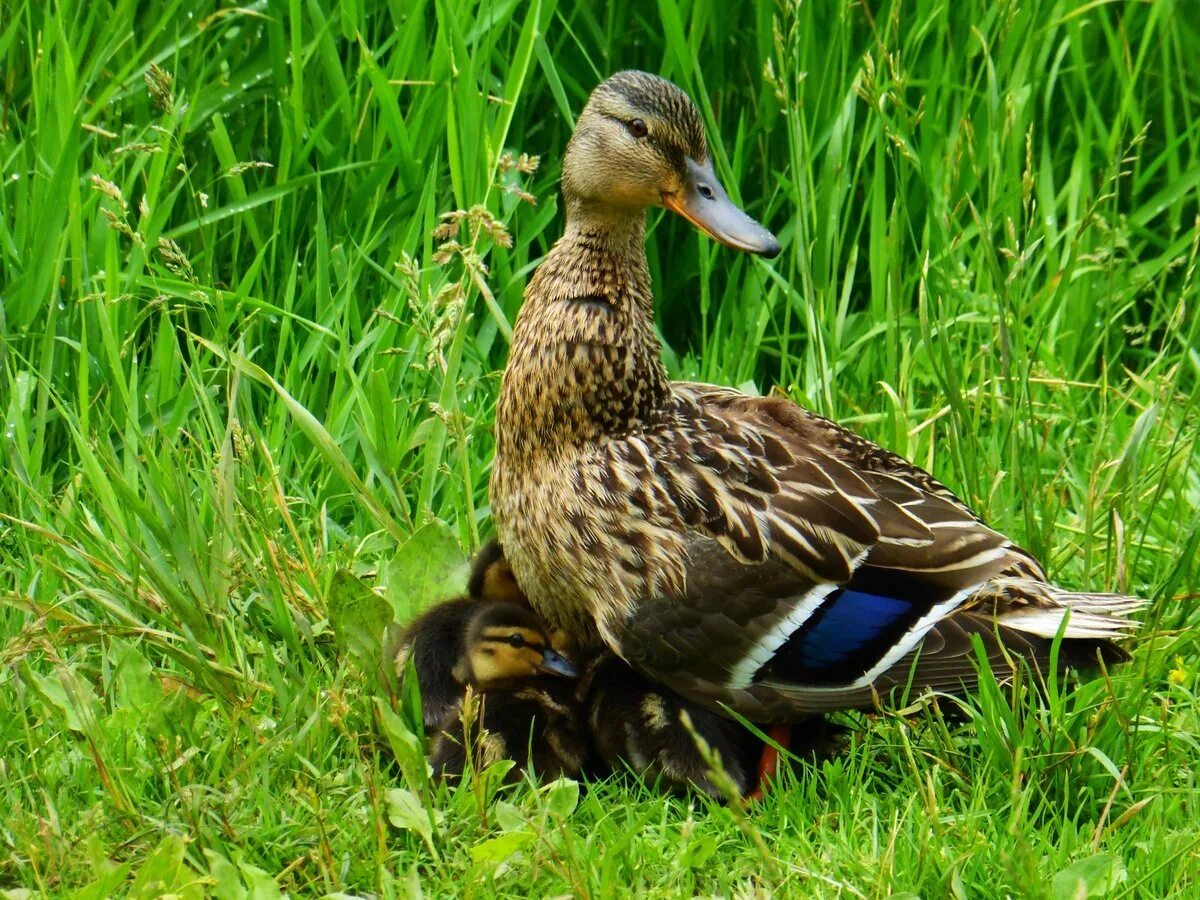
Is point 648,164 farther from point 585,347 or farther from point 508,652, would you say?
point 508,652

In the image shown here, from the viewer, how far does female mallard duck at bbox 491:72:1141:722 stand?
3.38m

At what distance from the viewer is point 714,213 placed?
145 inches

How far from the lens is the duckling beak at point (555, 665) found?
3.44 metres

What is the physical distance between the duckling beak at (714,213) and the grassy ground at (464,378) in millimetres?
249

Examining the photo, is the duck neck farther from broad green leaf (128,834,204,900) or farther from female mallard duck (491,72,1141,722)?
broad green leaf (128,834,204,900)

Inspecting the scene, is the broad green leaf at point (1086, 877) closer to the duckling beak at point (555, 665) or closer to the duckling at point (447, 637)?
the duckling beak at point (555, 665)

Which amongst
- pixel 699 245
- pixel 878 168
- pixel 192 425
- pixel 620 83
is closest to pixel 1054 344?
pixel 878 168

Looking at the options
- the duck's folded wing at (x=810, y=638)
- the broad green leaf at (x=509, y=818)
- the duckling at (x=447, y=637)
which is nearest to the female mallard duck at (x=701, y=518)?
the duck's folded wing at (x=810, y=638)

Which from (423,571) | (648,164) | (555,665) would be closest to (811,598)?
(555,665)

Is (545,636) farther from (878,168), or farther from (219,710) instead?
(878,168)

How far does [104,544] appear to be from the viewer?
3699 millimetres

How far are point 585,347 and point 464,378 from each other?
0.77 meters

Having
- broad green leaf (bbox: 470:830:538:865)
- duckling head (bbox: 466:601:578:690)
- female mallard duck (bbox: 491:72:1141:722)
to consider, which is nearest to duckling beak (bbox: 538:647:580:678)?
duckling head (bbox: 466:601:578:690)

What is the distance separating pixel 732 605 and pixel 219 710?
1.03m
